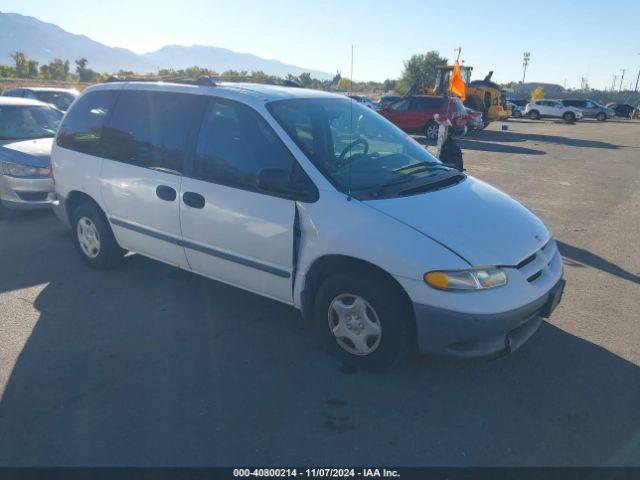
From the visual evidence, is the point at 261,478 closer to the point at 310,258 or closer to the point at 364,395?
the point at 364,395

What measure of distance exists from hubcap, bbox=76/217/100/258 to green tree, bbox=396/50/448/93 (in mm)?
58670

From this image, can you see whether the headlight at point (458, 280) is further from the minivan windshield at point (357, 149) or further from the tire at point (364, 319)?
the minivan windshield at point (357, 149)

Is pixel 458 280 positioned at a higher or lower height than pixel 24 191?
higher

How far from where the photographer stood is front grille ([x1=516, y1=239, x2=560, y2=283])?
10.1 ft

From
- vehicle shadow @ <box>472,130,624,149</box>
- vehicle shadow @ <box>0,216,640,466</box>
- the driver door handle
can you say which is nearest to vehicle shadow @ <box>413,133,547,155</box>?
vehicle shadow @ <box>472,130,624,149</box>

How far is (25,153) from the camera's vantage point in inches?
261

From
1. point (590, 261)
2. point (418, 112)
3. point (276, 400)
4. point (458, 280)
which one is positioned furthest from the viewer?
point (418, 112)

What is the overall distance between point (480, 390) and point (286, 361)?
1.31 metres

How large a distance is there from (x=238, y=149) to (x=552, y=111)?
127 feet

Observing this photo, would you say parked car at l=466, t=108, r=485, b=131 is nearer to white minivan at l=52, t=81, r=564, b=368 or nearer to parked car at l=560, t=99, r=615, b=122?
white minivan at l=52, t=81, r=564, b=368

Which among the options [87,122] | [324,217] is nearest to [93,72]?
[87,122]

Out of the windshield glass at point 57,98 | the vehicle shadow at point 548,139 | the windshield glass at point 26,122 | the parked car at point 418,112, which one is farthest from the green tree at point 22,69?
the windshield glass at point 26,122

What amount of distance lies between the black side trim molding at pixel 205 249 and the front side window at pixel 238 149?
547mm

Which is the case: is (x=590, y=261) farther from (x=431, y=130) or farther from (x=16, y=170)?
(x=431, y=130)
